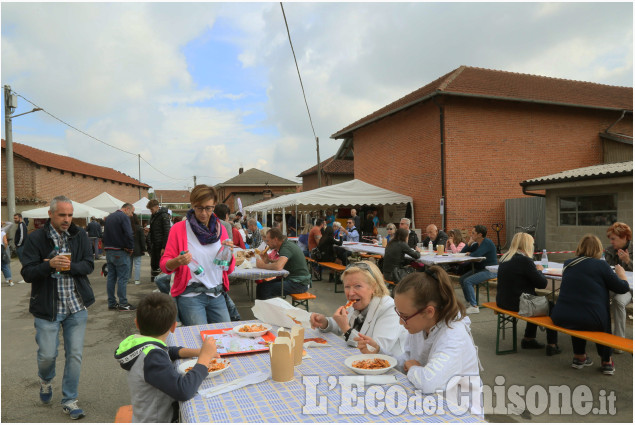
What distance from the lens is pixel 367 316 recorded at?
2.82m

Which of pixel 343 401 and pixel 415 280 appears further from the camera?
pixel 415 280

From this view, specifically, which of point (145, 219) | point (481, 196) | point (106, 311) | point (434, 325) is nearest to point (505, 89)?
point (481, 196)

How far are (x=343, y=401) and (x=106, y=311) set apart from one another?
22.6 feet

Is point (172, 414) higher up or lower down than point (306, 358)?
lower down

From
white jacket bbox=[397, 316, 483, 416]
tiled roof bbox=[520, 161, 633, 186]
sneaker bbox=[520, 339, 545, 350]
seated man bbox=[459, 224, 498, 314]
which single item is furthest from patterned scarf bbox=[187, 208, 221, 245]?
tiled roof bbox=[520, 161, 633, 186]

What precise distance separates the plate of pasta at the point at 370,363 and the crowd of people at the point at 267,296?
0.10 metres

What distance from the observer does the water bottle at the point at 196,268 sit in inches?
132

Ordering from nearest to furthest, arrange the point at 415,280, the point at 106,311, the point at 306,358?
1. the point at 415,280
2. the point at 306,358
3. the point at 106,311

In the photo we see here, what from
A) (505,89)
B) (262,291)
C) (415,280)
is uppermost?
(505,89)

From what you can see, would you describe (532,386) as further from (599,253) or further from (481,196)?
(481,196)

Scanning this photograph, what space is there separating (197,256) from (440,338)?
2.13 metres

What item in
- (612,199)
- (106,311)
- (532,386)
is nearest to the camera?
(532,386)

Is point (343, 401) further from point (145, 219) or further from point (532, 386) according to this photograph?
point (145, 219)

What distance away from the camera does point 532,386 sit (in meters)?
4.13
